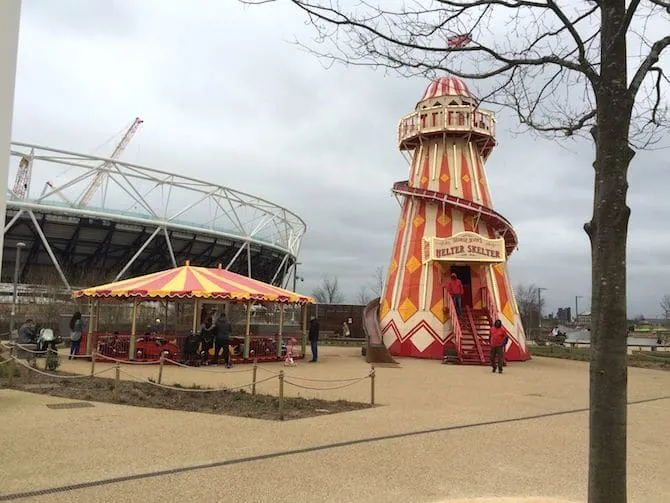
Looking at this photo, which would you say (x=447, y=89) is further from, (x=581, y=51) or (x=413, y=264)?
(x=581, y=51)

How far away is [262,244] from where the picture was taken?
55.2 meters

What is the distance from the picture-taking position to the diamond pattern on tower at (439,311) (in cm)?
2238

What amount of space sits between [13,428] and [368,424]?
488 cm

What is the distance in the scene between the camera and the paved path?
17.3 feet

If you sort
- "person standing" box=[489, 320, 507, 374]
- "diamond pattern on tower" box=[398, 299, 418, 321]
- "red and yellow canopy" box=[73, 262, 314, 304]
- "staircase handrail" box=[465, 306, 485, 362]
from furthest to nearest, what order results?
"diamond pattern on tower" box=[398, 299, 418, 321] < "staircase handrail" box=[465, 306, 485, 362] < "red and yellow canopy" box=[73, 262, 314, 304] < "person standing" box=[489, 320, 507, 374]

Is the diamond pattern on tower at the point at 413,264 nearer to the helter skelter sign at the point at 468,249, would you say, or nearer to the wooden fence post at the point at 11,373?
the helter skelter sign at the point at 468,249

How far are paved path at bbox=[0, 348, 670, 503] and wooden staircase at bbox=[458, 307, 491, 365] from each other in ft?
29.1

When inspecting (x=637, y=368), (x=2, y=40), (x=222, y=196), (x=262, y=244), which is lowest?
(x=637, y=368)

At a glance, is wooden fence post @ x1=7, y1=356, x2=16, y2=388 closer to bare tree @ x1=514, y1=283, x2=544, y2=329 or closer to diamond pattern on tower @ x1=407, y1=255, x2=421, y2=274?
diamond pattern on tower @ x1=407, y1=255, x2=421, y2=274

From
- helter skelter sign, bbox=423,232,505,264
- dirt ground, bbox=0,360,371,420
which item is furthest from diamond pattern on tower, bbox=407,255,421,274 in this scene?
dirt ground, bbox=0,360,371,420

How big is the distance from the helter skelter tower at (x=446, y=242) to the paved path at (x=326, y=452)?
11.2m

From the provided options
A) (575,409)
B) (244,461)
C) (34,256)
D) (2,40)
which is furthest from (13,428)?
(34,256)

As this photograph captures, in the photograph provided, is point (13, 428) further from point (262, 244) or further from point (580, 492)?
point (262, 244)

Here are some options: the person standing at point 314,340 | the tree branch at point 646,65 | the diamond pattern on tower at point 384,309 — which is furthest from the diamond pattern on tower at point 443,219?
the tree branch at point 646,65
